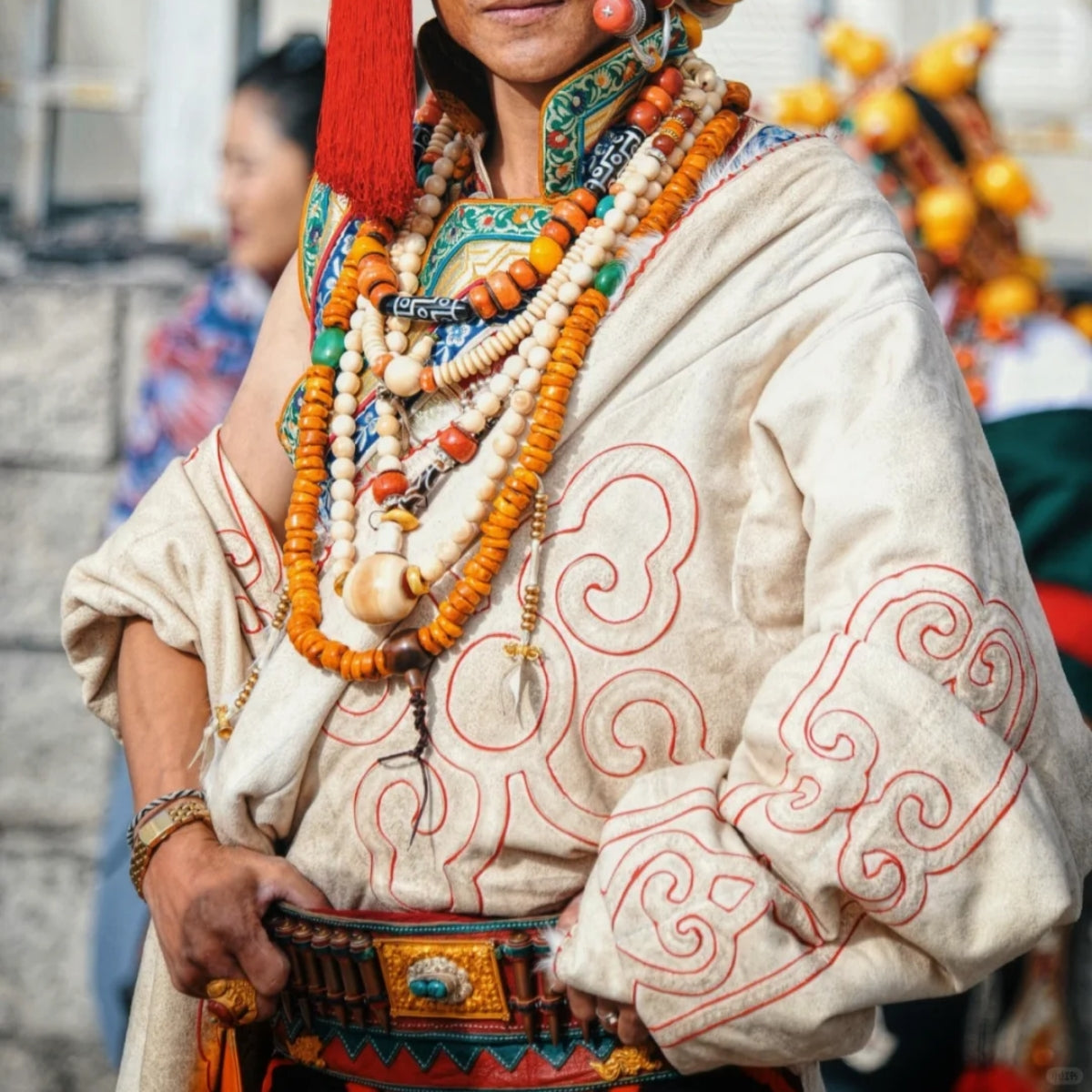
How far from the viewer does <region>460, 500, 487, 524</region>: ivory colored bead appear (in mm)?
1599

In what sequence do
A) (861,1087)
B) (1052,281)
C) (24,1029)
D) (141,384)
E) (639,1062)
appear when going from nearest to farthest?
(639,1062) → (861,1087) → (141,384) → (24,1029) → (1052,281)

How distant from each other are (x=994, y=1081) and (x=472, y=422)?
221 centimetres

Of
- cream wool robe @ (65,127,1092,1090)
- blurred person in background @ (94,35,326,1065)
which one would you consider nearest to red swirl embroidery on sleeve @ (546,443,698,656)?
cream wool robe @ (65,127,1092,1090)

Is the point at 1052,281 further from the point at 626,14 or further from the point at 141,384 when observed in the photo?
the point at 626,14

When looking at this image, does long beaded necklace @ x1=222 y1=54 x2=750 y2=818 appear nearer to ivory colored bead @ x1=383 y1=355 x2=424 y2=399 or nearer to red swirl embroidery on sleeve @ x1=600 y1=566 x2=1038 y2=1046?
ivory colored bead @ x1=383 y1=355 x2=424 y2=399

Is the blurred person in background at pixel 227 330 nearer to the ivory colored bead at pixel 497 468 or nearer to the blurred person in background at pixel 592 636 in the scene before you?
the blurred person in background at pixel 592 636

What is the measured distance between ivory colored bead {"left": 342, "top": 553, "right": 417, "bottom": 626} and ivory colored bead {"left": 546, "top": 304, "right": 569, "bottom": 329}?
26 cm

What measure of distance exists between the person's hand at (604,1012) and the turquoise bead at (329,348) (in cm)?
60

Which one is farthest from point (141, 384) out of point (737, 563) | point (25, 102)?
point (737, 563)

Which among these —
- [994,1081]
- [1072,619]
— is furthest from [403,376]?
[994,1081]

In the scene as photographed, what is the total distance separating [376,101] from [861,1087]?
2.49m

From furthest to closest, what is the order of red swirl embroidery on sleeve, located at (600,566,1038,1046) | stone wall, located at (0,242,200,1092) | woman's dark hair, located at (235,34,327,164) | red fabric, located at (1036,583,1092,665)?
stone wall, located at (0,242,200,1092), woman's dark hair, located at (235,34,327,164), red fabric, located at (1036,583,1092,665), red swirl embroidery on sleeve, located at (600,566,1038,1046)

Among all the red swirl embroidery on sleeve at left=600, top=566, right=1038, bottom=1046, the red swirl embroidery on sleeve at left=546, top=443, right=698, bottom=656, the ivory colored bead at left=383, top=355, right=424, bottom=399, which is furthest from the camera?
the ivory colored bead at left=383, top=355, right=424, bottom=399

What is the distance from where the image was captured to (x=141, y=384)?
3.99 meters
